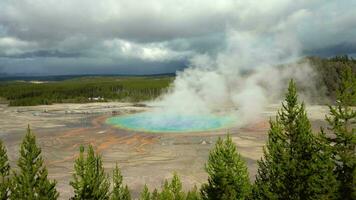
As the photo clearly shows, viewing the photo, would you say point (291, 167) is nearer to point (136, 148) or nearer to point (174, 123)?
point (136, 148)

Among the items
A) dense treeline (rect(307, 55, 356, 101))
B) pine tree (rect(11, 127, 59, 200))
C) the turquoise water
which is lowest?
the turquoise water

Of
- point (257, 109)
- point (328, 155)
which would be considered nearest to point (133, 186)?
point (328, 155)

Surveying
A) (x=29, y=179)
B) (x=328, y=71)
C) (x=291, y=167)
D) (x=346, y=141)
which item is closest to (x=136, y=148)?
(x=29, y=179)

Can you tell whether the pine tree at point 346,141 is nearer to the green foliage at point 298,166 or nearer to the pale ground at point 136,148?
the green foliage at point 298,166

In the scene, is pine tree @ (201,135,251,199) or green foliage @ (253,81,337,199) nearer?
green foliage @ (253,81,337,199)

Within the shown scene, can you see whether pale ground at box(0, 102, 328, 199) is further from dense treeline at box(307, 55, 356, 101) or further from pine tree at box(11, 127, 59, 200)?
dense treeline at box(307, 55, 356, 101)

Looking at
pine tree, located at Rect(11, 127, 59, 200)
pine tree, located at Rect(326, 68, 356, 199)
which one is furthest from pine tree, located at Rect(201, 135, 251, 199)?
pine tree, located at Rect(11, 127, 59, 200)

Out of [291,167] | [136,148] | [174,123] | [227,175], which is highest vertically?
[291,167]
